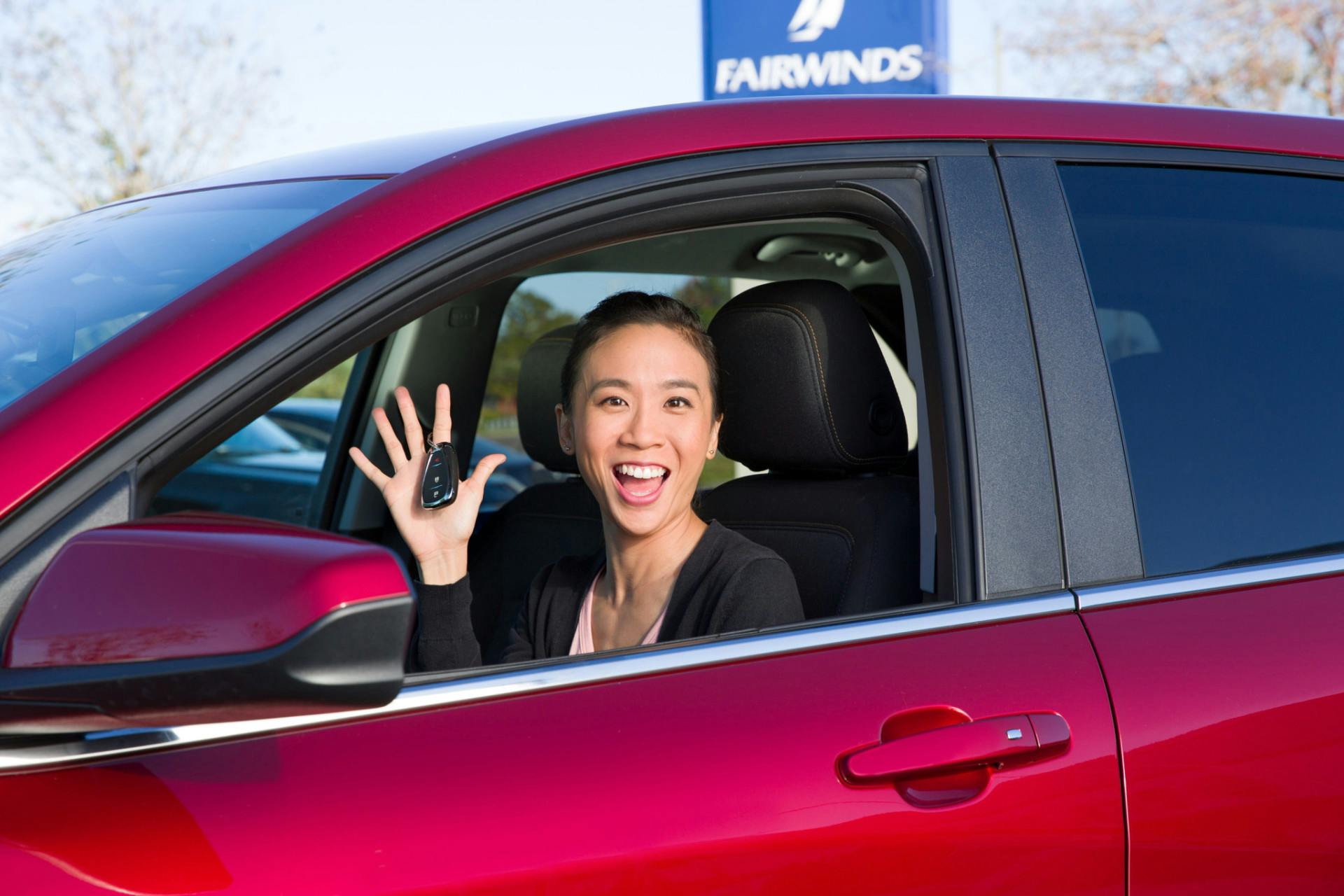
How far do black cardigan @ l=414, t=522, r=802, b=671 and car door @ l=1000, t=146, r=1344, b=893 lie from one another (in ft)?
1.54

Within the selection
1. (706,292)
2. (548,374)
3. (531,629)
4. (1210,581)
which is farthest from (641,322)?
(706,292)

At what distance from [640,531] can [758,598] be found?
0.77ft

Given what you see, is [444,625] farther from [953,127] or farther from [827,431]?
[953,127]

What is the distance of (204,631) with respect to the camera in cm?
101

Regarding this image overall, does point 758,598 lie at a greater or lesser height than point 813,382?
lesser

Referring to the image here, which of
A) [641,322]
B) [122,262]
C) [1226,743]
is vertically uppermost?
[641,322]

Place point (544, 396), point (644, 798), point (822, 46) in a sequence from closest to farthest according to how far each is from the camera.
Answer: point (644, 798), point (544, 396), point (822, 46)

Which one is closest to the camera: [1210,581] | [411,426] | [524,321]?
[1210,581]

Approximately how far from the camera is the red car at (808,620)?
106 cm

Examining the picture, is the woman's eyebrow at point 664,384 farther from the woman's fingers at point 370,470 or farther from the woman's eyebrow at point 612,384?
the woman's fingers at point 370,470

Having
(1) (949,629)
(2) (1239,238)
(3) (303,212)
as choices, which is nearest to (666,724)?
(1) (949,629)

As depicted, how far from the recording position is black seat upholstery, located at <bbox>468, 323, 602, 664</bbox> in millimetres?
2729

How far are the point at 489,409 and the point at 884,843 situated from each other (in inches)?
449

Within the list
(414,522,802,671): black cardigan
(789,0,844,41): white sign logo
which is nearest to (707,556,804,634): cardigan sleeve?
(414,522,802,671): black cardigan
